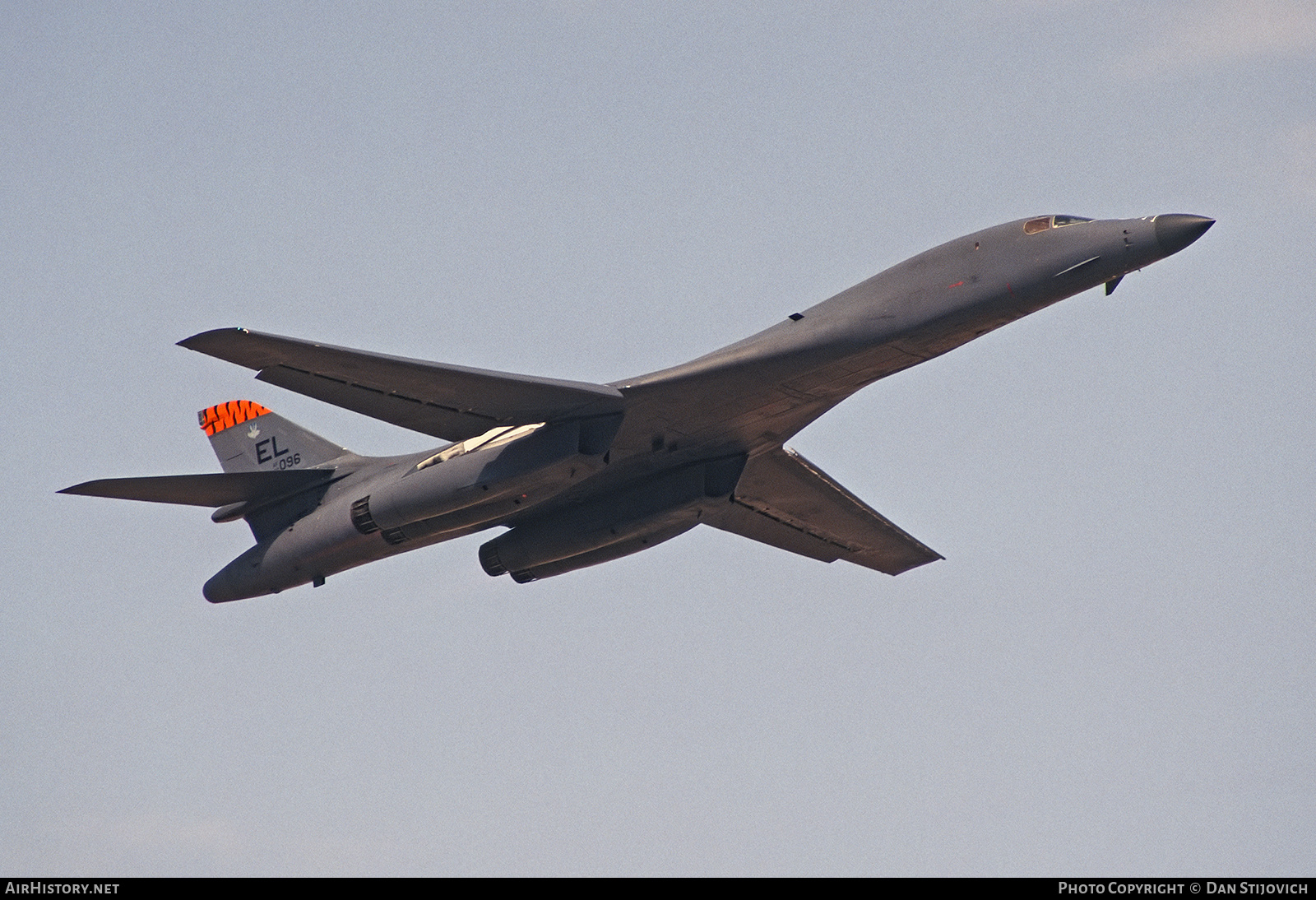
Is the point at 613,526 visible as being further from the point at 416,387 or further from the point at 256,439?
the point at 256,439

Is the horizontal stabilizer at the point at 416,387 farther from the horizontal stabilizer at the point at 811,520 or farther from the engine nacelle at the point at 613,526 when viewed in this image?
the horizontal stabilizer at the point at 811,520

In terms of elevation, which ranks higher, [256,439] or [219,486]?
[256,439]

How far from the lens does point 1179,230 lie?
21.4m

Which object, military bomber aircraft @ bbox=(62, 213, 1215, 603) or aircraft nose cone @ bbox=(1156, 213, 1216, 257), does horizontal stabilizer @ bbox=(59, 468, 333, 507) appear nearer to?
military bomber aircraft @ bbox=(62, 213, 1215, 603)

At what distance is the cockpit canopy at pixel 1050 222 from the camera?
22250 millimetres

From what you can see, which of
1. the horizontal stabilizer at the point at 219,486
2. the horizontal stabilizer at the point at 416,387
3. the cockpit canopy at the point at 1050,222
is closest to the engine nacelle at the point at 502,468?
the horizontal stabilizer at the point at 416,387

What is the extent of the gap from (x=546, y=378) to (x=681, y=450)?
2975 mm

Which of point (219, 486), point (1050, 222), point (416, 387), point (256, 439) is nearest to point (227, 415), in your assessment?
point (256, 439)

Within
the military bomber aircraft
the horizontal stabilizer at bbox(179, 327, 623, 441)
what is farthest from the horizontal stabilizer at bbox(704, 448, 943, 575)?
the horizontal stabilizer at bbox(179, 327, 623, 441)

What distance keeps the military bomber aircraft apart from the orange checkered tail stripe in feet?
8.78

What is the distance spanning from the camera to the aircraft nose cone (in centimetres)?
2136

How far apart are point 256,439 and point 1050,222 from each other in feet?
54.3

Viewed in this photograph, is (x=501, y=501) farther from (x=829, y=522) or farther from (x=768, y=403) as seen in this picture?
(x=829, y=522)
